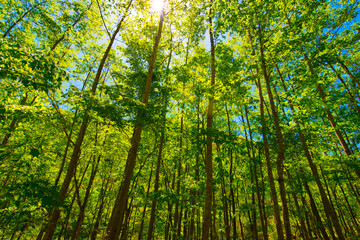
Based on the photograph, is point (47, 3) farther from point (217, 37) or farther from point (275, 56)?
point (275, 56)

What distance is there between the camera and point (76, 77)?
33.0 feet

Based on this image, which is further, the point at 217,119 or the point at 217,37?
the point at 217,119

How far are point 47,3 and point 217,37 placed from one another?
9.62 meters

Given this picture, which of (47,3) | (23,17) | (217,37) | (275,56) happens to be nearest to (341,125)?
(275,56)

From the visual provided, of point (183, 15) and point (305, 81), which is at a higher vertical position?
point (183, 15)

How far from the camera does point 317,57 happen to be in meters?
7.31

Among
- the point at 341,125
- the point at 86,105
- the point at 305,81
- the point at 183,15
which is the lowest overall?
the point at 86,105

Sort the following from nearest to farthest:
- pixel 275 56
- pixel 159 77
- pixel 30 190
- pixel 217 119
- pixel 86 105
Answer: pixel 30 190
pixel 86 105
pixel 275 56
pixel 159 77
pixel 217 119

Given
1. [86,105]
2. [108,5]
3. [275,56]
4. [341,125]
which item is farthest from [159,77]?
[341,125]

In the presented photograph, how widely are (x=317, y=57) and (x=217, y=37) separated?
4750 millimetres

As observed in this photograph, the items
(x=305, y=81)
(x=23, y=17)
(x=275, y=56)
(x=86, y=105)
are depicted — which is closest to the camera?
(x=86, y=105)

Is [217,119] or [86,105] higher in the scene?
[217,119]

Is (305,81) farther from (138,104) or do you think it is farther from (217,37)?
(138,104)

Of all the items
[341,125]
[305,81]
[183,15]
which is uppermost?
[183,15]
